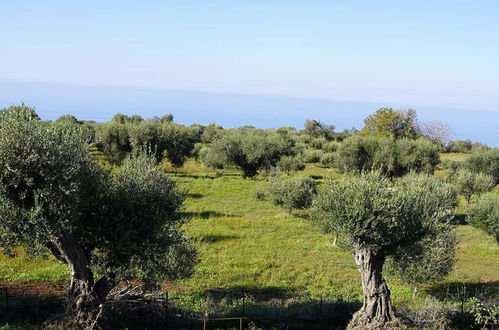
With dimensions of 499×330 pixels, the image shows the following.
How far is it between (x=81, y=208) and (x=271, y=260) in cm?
1741

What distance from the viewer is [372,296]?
17.6m

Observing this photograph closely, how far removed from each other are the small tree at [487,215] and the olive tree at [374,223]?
20.3m

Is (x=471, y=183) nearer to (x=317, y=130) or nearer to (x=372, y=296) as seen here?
(x=372, y=296)

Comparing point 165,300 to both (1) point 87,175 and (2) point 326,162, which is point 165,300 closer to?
(1) point 87,175

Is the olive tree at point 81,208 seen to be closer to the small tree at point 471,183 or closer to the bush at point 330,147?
the small tree at point 471,183

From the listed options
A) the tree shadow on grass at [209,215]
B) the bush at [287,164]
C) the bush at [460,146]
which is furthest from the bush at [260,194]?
the bush at [460,146]

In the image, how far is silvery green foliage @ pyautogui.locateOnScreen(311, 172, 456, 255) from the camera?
17.2 m

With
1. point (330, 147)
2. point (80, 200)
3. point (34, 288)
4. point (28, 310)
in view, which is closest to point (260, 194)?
point (34, 288)

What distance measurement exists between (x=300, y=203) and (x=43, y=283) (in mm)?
26580

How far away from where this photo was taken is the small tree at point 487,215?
34.9 metres

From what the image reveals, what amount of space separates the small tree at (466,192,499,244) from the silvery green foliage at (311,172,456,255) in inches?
791

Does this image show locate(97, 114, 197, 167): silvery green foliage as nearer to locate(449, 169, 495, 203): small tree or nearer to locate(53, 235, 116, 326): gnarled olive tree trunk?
locate(449, 169, 495, 203): small tree

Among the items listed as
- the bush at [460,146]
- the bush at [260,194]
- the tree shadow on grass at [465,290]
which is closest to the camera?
the tree shadow on grass at [465,290]

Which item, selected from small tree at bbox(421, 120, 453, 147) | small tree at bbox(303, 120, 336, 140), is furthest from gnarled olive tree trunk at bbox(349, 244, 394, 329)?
small tree at bbox(303, 120, 336, 140)
